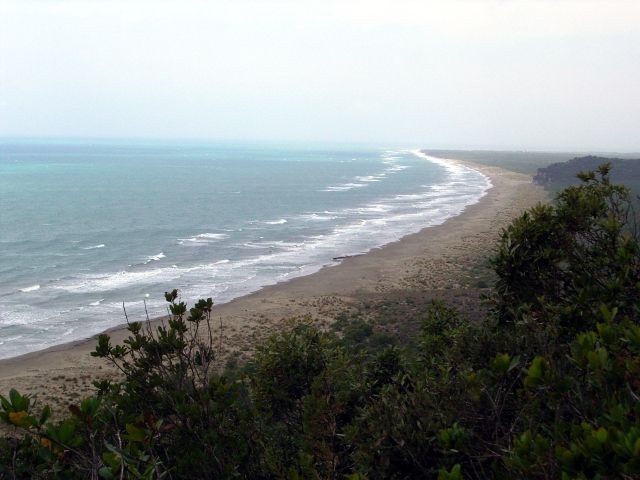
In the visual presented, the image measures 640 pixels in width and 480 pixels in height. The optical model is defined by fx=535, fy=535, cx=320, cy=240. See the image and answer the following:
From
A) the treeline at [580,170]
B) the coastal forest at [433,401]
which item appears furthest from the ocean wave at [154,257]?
the treeline at [580,170]

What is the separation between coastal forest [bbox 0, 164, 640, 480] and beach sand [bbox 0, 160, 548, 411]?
10.3 feet

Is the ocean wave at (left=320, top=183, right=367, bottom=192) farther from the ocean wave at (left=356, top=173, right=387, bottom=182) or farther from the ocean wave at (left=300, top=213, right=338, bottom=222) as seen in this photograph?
the ocean wave at (left=300, top=213, right=338, bottom=222)

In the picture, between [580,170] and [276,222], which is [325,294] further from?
[580,170]

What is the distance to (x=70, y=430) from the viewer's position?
3617 mm

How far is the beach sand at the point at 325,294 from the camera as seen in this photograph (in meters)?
22.6

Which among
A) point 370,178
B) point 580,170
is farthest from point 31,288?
point 370,178

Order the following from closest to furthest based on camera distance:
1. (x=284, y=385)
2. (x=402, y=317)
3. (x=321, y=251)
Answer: (x=284, y=385), (x=402, y=317), (x=321, y=251)

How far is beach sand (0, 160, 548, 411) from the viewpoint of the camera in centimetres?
2259

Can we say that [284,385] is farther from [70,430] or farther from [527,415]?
[70,430]

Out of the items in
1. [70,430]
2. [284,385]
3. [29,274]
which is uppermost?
[70,430]

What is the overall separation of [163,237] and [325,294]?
84.8 feet

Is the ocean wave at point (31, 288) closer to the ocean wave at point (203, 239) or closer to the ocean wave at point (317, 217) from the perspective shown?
the ocean wave at point (203, 239)

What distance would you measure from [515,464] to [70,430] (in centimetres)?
314

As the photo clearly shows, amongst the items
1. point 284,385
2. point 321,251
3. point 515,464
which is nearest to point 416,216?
point 321,251
